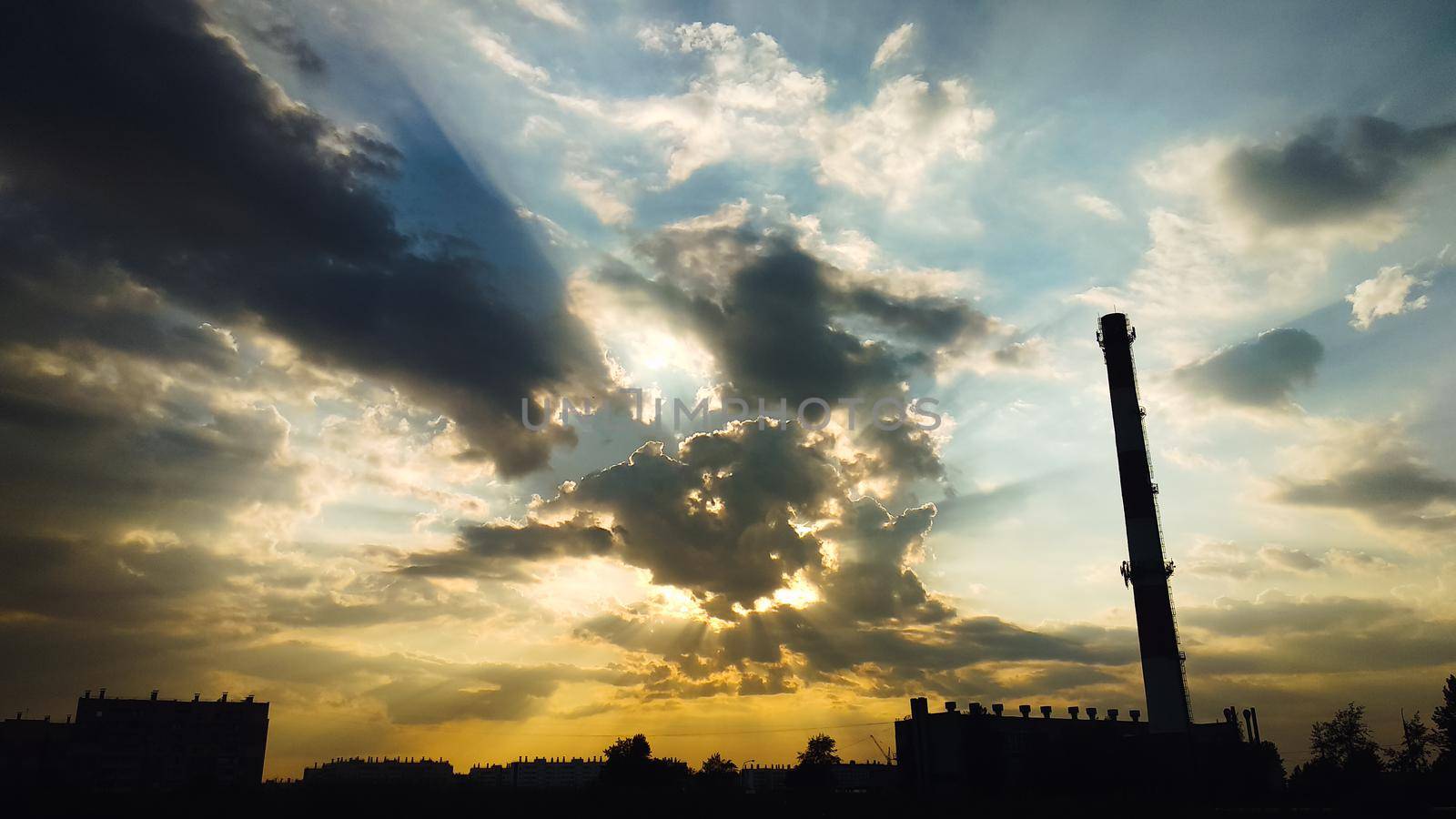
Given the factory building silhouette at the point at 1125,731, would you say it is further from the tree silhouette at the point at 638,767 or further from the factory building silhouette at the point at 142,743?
the factory building silhouette at the point at 142,743

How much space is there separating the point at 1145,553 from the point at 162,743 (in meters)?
122

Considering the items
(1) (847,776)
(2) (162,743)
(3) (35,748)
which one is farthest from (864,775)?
(3) (35,748)

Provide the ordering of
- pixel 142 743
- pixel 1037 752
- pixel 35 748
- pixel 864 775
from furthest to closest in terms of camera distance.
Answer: pixel 864 775
pixel 142 743
pixel 35 748
pixel 1037 752

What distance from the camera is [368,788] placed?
36.8 m

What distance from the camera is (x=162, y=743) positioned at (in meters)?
111

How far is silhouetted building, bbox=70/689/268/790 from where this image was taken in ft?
349

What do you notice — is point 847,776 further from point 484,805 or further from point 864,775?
point 484,805

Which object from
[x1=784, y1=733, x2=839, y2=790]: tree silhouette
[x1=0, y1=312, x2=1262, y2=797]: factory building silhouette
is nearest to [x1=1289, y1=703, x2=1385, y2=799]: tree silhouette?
[x1=0, y1=312, x2=1262, y2=797]: factory building silhouette

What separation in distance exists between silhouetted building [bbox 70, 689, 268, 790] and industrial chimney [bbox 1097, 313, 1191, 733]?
106 meters

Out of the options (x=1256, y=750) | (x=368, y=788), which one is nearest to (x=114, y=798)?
(x=368, y=788)

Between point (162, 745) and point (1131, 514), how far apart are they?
122028mm

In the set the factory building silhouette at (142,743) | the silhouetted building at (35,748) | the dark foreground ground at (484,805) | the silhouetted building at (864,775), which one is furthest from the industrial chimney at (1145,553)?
the silhouetted building at (35,748)

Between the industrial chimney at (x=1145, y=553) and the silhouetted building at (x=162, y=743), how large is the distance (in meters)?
106

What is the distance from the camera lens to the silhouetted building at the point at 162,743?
349ft
